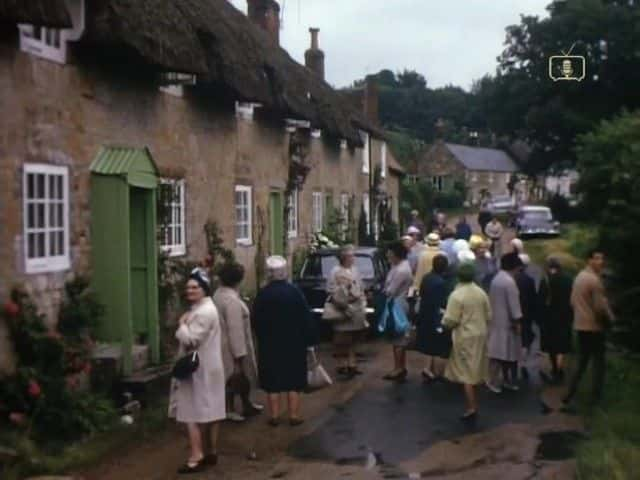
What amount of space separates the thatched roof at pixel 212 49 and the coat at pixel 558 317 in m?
5.65

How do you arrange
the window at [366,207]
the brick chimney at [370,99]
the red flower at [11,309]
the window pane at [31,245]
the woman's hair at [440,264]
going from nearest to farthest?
the red flower at [11,309] → the window pane at [31,245] → the woman's hair at [440,264] → the window at [366,207] → the brick chimney at [370,99]

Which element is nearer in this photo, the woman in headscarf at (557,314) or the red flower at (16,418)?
the red flower at (16,418)

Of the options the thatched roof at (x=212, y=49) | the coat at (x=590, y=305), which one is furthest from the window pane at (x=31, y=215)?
the coat at (x=590, y=305)

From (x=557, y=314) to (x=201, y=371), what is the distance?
6.27 metres

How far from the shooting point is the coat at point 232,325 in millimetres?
11164

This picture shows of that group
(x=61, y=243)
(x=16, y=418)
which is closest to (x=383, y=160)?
(x=61, y=243)

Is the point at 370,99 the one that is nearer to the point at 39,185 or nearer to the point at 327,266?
the point at 327,266

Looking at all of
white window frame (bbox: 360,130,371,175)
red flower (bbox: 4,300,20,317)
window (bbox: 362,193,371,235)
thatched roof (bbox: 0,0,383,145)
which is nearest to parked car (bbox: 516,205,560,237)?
window (bbox: 362,193,371,235)

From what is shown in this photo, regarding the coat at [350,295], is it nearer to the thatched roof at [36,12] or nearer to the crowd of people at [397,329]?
the crowd of people at [397,329]

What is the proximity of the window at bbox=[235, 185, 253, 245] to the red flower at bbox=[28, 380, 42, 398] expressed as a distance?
9.85 meters

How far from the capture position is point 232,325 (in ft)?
36.7

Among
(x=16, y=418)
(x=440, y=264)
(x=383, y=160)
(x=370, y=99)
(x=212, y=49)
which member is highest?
(x=370, y=99)

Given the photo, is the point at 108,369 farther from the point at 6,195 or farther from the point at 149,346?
the point at 6,195

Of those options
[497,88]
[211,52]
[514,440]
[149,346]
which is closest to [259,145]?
[211,52]
